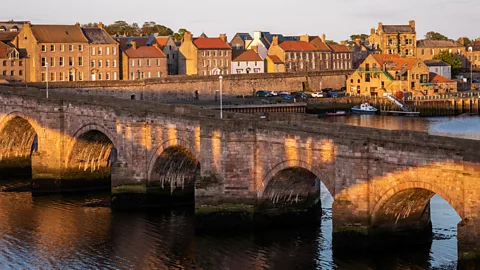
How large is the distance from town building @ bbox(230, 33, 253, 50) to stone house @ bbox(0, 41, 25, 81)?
176 feet

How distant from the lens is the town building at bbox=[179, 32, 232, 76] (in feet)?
477

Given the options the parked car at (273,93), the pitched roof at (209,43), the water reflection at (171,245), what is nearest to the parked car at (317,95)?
the parked car at (273,93)

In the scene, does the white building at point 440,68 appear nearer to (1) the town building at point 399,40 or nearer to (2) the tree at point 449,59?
(2) the tree at point 449,59

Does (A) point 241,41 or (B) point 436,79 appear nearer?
(B) point 436,79

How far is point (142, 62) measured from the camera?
134625 mm

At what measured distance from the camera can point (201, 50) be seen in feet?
479

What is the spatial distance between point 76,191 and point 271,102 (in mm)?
63753

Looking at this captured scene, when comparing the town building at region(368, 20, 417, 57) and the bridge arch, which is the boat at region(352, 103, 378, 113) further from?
the bridge arch

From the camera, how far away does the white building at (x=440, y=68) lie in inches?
6038

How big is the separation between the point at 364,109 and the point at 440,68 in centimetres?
2609

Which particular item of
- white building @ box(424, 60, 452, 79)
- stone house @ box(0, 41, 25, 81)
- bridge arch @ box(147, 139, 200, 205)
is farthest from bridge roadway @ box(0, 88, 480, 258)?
white building @ box(424, 60, 452, 79)

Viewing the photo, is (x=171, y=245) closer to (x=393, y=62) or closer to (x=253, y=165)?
(x=253, y=165)

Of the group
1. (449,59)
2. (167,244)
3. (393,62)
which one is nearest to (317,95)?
(393,62)

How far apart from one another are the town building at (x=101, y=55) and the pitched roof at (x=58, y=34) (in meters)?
1.66
